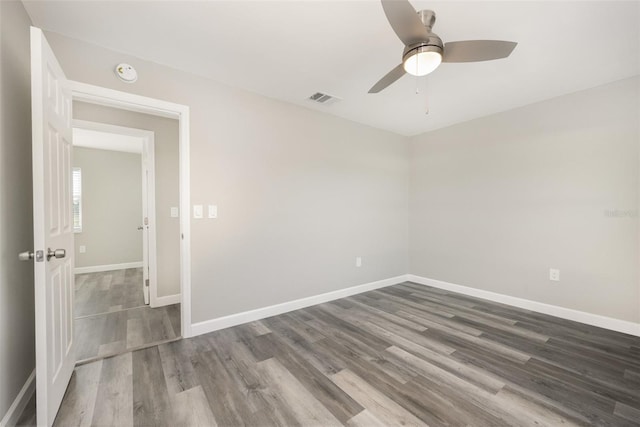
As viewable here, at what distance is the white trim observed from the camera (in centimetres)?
338

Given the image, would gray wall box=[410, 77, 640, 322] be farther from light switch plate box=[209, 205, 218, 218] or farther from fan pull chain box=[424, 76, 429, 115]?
light switch plate box=[209, 205, 218, 218]

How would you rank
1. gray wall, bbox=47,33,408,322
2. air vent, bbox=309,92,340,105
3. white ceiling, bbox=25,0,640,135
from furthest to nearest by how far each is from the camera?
air vent, bbox=309,92,340,105 < gray wall, bbox=47,33,408,322 < white ceiling, bbox=25,0,640,135

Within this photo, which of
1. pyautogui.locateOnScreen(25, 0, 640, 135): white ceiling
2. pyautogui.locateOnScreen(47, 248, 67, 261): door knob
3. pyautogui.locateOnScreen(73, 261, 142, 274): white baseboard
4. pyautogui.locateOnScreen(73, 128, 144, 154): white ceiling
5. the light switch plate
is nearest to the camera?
pyautogui.locateOnScreen(47, 248, 67, 261): door knob

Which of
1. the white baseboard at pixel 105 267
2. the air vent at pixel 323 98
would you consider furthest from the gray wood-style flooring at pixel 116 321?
the air vent at pixel 323 98

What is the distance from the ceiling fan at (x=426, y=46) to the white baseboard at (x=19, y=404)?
113 inches

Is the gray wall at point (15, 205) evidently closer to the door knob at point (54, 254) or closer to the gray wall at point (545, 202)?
the door knob at point (54, 254)

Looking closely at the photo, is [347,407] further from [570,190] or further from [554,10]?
[570,190]

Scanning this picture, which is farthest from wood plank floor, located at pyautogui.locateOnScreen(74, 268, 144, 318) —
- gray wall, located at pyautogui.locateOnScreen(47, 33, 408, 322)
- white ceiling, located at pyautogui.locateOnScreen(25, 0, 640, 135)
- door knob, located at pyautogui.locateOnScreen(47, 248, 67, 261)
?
white ceiling, located at pyautogui.locateOnScreen(25, 0, 640, 135)

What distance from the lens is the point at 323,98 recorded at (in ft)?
10.2

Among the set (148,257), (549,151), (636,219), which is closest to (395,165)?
(549,151)

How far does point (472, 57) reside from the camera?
168 cm

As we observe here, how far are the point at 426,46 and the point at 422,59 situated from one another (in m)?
0.08

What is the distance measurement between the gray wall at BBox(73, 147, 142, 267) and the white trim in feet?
10.2

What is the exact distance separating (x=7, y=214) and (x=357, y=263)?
3425mm
